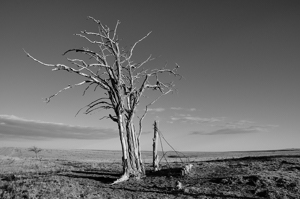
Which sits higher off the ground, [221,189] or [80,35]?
[80,35]

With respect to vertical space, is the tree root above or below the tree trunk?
below

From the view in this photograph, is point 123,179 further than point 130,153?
No

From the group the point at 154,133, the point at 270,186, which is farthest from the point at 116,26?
the point at 270,186

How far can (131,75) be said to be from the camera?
1389cm

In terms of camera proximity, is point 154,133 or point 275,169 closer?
point 275,169

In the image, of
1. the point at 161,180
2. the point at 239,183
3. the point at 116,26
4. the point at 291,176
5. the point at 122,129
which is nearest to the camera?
the point at 239,183

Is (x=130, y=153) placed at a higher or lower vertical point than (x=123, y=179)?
higher

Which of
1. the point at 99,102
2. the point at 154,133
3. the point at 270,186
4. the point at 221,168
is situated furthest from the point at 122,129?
the point at 270,186

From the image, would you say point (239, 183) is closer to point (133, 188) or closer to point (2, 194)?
point (133, 188)

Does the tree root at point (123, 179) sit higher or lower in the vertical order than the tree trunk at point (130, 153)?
lower

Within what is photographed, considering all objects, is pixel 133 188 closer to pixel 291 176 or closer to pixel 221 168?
pixel 221 168

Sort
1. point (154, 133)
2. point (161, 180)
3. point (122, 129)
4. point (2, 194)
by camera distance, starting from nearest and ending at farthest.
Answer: point (2, 194)
point (161, 180)
point (122, 129)
point (154, 133)

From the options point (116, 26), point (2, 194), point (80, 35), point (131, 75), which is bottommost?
point (2, 194)

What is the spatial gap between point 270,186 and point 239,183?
111 centimetres
